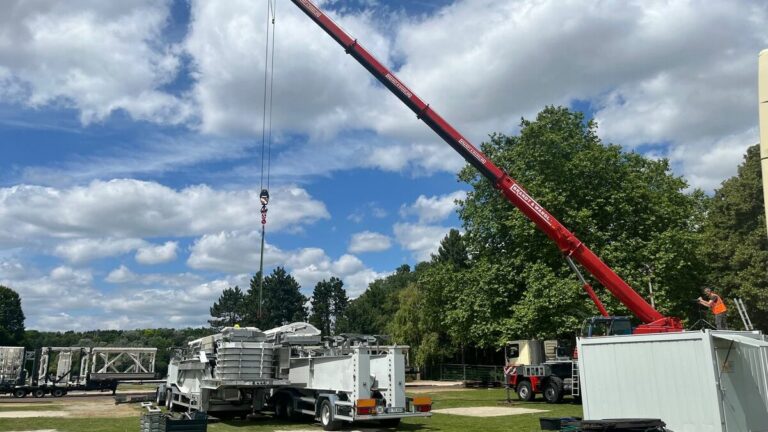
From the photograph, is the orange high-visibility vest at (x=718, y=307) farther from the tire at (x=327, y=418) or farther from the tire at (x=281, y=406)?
the tire at (x=281, y=406)

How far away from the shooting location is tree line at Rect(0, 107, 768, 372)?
98.7 feet

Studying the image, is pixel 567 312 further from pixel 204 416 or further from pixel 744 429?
pixel 204 416

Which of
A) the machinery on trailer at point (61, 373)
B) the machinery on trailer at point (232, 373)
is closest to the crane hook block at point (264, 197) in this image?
the machinery on trailer at point (232, 373)

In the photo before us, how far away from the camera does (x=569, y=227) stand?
103 ft

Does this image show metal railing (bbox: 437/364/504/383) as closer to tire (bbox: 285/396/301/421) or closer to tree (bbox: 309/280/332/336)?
tire (bbox: 285/396/301/421)

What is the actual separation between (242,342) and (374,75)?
1003 centimetres

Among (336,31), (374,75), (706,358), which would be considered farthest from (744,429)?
(336,31)

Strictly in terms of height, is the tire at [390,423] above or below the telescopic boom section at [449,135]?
below

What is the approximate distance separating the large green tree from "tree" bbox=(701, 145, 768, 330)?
3.55m

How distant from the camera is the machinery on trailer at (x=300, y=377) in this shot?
15938mm

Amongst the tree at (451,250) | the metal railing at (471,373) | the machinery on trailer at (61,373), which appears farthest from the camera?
the tree at (451,250)

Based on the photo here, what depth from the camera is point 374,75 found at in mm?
21531

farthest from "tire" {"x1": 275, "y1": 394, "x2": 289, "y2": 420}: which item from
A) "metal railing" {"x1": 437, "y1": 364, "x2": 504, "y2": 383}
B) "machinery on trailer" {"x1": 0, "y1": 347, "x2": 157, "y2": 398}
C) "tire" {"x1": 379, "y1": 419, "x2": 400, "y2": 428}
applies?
"metal railing" {"x1": 437, "y1": 364, "x2": 504, "y2": 383}

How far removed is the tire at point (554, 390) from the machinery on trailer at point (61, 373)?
23.2 m
